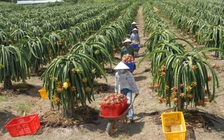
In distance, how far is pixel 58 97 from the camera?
7.19m

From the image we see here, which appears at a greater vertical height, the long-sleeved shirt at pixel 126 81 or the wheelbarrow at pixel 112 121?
the long-sleeved shirt at pixel 126 81

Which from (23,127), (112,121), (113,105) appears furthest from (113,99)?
(23,127)

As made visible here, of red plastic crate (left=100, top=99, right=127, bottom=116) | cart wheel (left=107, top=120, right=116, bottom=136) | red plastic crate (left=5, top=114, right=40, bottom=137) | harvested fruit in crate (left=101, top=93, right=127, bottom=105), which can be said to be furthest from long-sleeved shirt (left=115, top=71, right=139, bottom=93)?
red plastic crate (left=5, top=114, right=40, bottom=137)

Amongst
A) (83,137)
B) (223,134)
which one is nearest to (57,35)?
(83,137)

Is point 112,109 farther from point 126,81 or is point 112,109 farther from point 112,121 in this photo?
point 126,81

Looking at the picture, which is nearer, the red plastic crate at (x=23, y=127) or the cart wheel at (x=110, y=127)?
the cart wheel at (x=110, y=127)

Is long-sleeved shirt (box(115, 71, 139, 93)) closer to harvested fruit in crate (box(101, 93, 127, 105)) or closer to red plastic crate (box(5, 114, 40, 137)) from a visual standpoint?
harvested fruit in crate (box(101, 93, 127, 105))

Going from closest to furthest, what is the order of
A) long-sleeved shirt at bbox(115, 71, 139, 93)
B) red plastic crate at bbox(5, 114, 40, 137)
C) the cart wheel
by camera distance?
the cart wheel → red plastic crate at bbox(5, 114, 40, 137) → long-sleeved shirt at bbox(115, 71, 139, 93)

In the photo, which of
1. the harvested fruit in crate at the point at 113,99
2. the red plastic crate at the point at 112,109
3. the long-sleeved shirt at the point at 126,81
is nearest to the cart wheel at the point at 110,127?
the red plastic crate at the point at 112,109

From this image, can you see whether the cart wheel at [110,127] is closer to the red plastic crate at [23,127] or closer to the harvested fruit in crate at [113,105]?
the harvested fruit in crate at [113,105]

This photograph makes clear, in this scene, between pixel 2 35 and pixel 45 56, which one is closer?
pixel 45 56

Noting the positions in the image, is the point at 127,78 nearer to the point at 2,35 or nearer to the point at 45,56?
the point at 45,56

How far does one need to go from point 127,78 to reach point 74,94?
1456 millimetres

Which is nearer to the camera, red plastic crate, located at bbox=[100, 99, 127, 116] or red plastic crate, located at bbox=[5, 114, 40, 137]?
red plastic crate, located at bbox=[100, 99, 127, 116]
